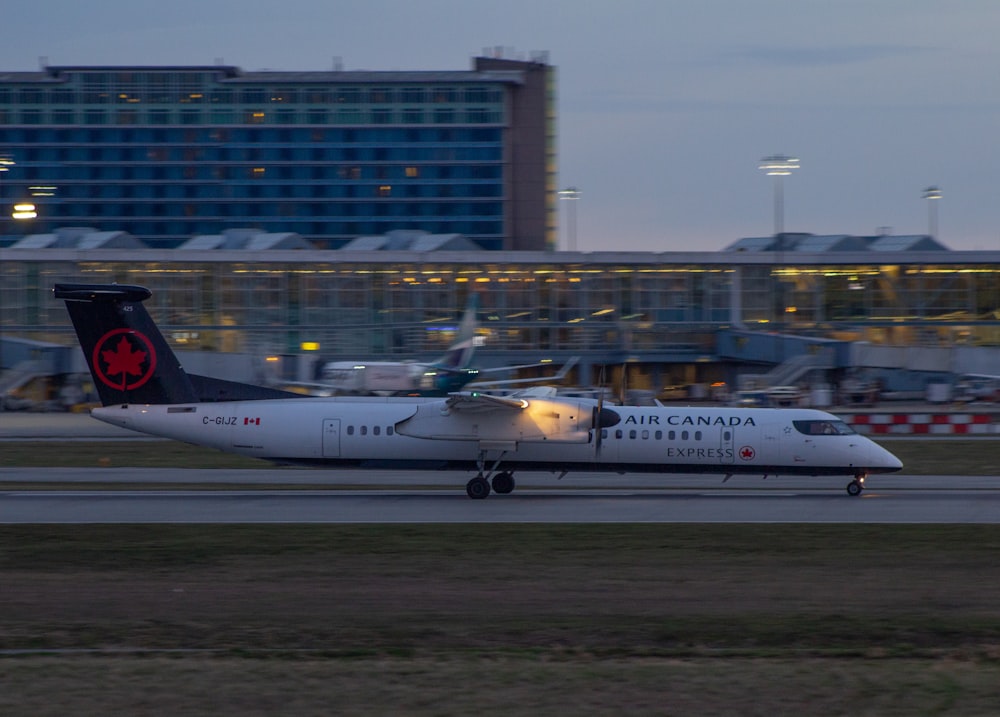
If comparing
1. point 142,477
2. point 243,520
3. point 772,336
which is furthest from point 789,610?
point 772,336

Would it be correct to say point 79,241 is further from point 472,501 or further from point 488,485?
point 472,501

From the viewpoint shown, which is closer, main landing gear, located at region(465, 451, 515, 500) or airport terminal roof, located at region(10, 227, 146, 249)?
main landing gear, located at region(465, 451, 515, 500)

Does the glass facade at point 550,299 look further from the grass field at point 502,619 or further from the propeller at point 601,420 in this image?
the grass field at point 502,619

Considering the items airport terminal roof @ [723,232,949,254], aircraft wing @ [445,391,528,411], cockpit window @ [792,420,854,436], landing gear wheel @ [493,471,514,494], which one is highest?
airport terminal roof @ [723,232,949,254]

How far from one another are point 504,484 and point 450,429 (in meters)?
2.02

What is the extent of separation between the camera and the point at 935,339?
71.1m

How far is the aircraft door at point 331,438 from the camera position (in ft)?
85.3

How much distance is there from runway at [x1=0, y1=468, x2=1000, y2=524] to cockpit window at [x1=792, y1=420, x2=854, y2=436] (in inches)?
60.8

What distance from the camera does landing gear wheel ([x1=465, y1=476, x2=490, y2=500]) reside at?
2553 cm

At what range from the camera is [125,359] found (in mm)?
26391

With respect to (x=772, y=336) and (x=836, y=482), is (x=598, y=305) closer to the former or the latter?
(x=772, y=336)

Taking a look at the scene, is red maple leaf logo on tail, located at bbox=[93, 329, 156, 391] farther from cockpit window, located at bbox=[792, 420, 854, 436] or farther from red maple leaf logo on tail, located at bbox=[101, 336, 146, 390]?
cockpit window, located at bbox=[792, 420, 854, 436]

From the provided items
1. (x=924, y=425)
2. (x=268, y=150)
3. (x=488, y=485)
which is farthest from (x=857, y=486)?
(x=268, y=150)

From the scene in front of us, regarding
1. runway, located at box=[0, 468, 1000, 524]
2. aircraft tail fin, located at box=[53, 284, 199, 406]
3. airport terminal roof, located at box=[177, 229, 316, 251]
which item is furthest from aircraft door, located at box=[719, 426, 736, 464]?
airport terminal roof, located at box=[177, 229, 316, 251]
